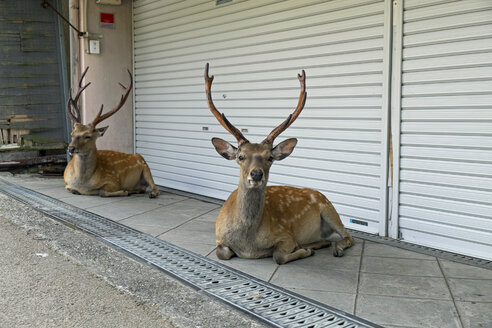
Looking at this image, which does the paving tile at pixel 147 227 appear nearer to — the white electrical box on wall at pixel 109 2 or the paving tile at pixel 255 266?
the paving tile at pixel 255 266

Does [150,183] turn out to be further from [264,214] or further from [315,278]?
[315,278]

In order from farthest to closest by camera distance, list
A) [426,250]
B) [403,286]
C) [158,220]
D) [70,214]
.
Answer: [70,214]
[158,220]
[426,250]
[403,286]

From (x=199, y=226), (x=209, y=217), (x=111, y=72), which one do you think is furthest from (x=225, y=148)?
(x=111, y=72)

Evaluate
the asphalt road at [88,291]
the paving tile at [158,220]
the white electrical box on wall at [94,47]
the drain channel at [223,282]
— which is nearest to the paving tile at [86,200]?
the drain channel at [223,282]

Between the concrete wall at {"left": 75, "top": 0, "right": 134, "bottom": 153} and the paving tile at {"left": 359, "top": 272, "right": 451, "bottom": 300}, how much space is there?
19.9 ft

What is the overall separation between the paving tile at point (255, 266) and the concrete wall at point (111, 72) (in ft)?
16.7

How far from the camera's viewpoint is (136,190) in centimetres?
808

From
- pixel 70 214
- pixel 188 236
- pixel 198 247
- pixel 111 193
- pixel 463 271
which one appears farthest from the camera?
pixel 111 193

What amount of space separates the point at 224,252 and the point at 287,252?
542 millimetres

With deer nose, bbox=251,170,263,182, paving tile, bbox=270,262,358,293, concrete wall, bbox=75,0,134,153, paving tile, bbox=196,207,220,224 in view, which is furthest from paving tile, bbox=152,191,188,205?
deer nose, bbox=251,170,263,182

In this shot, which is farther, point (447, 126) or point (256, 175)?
point (447, 126)

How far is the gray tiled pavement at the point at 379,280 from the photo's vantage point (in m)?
3.53

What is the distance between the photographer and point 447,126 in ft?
16.2

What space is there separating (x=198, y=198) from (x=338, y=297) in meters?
4.11
